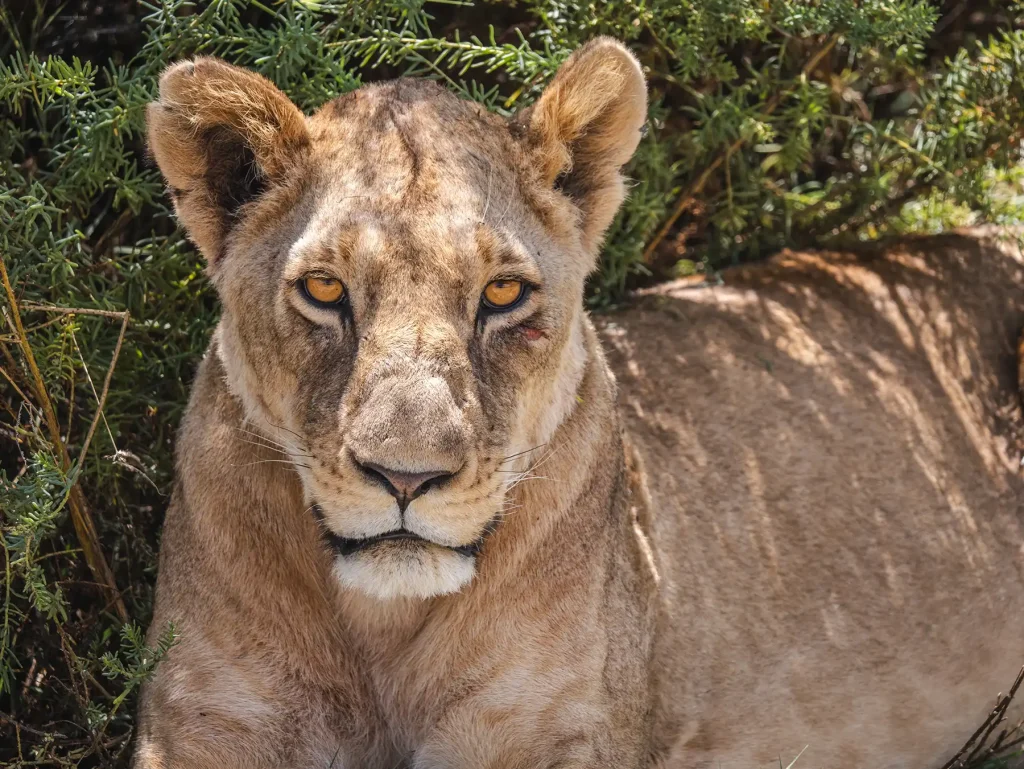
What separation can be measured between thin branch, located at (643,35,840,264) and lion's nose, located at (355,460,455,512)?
2604 mm

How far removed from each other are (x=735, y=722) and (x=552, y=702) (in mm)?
910

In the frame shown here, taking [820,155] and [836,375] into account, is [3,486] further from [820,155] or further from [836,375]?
[820,155]

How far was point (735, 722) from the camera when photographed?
417 centimetres

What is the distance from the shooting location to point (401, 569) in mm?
2947

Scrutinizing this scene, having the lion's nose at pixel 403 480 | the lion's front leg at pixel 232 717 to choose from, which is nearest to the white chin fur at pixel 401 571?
the lion's nose at pixel 403 480

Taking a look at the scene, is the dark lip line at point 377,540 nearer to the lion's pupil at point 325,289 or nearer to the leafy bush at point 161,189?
the lion's pupil at point 325,289

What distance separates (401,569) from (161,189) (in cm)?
217

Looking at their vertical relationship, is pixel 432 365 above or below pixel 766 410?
above

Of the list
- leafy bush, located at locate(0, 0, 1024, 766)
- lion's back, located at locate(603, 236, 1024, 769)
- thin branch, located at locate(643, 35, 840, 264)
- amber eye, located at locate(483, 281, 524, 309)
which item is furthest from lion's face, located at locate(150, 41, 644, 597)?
thin branch, located at locate(643, 35, 840, 264)

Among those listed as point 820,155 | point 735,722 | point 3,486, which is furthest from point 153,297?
point 820,155

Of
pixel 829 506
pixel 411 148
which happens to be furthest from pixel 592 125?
pixel 829 506

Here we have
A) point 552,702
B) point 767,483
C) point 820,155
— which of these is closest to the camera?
point 552,702

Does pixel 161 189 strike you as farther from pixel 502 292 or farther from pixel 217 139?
pixel 502 292

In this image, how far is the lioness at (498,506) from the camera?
306 cm
